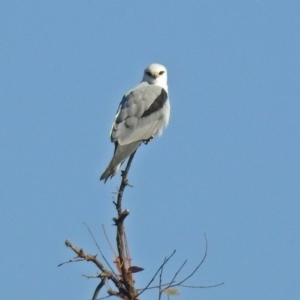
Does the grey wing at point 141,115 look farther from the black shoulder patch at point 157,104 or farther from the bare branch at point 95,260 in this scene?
the bare branch at point 95,260

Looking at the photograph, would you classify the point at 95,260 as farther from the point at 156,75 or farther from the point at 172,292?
the point at 156,75

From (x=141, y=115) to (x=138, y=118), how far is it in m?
0.08

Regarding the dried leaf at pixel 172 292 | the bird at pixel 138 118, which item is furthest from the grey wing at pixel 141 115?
the dried leaf at pixel 172 292

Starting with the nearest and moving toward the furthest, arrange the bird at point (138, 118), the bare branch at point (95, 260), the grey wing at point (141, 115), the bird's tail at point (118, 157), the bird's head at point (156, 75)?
the bare branch at point (95, 260)
the bird's tail at point (118, 157)
the bird at point (138, 118)
the grey wing at point (141, 115)
the bird's head at point (156, 75)

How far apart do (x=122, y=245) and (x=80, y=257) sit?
0.34 meters

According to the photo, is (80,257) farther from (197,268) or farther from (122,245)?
(197,268)

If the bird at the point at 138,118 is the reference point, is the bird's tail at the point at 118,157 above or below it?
below

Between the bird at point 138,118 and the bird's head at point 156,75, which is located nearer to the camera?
the bird at point 138,118

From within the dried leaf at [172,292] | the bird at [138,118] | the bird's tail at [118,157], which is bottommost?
the dried leaf at [172,292]

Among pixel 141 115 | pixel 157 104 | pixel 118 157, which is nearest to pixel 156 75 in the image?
pixel 157 104

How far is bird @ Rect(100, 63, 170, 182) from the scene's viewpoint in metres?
7.56

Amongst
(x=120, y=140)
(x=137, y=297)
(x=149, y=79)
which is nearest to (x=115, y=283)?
(x=137, y=297)

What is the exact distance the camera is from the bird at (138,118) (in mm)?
7559

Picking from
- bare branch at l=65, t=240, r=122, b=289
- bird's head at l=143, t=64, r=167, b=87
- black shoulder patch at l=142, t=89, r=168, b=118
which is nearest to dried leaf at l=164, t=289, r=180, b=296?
bare branch at l=65, t=240, r=122, b=289
